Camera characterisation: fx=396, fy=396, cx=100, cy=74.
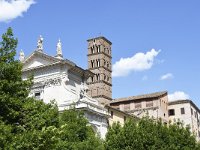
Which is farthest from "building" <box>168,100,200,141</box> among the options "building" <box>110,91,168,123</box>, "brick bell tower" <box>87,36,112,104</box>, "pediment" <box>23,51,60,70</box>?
"pediment" <box>23,51,60,70</box>

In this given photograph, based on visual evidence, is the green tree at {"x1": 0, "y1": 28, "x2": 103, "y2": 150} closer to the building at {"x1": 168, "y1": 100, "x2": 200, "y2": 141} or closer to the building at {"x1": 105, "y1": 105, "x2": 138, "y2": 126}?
the building at {"x1": 105, "y1": 105, "x2": 138, "y2": 126}

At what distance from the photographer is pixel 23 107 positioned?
1922cm

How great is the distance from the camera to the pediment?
162 ft

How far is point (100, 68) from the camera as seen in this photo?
287 feet

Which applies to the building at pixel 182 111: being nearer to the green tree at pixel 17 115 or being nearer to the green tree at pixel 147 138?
the green tree at pixel 147 138

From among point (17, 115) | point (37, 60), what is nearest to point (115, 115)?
point (37, 60)

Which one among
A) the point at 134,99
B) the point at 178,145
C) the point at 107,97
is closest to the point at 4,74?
the point at 178,145

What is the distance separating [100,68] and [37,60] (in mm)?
37993

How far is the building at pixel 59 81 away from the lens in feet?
156

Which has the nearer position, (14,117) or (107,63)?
(14,117)

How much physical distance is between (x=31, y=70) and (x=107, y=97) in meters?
37.5

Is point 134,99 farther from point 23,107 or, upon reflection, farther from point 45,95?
point 23,107

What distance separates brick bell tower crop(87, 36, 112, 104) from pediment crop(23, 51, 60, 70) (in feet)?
116

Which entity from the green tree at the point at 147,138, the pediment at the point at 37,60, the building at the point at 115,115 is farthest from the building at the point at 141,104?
the green tree at the point at 147,138
